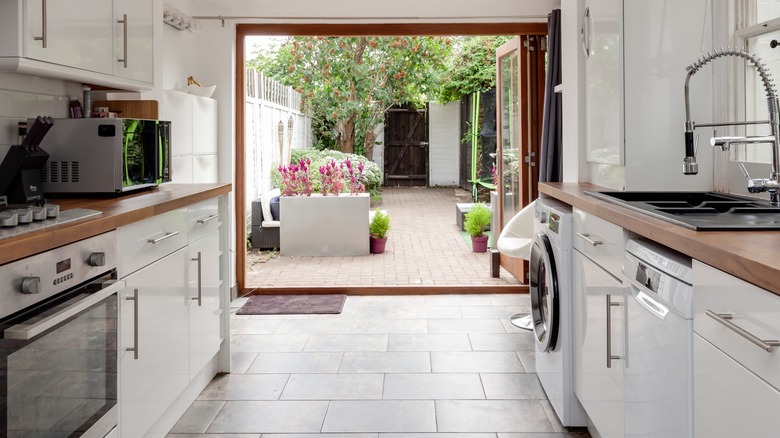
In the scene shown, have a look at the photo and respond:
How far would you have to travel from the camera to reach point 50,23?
7.93 feet

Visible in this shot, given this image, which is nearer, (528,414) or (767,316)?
(767,316)

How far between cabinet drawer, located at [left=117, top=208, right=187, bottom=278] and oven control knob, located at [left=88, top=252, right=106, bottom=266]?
0.15 meters

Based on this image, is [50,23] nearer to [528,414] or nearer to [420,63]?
[528,414]

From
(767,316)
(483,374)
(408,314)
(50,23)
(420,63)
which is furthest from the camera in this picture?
(420,63)

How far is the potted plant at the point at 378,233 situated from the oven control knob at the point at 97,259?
17.8 ft

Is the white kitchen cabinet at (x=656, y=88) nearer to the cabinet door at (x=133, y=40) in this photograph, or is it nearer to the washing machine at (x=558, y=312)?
the washing machine at (x=558, y=312)

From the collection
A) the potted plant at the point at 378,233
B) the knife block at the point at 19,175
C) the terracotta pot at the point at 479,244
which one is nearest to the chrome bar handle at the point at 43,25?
the knife block at the point at 19,175

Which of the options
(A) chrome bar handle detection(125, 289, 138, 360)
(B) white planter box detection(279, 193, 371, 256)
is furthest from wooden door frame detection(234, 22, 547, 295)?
(A) chrome bar handle detection(125, 289, 138, 360)

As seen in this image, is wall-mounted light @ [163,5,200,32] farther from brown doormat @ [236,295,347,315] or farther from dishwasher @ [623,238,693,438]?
dishwasher @ [623,238,693,438]

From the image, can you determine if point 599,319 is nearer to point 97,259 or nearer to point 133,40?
point 97,259

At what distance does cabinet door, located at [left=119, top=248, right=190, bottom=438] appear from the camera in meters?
2.21

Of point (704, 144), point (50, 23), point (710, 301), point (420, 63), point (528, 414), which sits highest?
point (420, 63)

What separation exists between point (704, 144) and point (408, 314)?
253 centimetres

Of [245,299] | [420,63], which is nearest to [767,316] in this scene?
[245,299]
